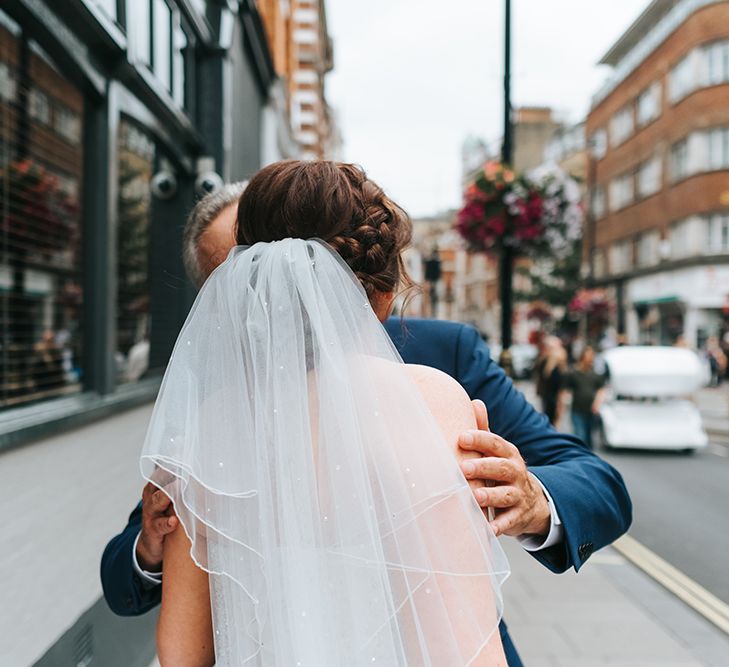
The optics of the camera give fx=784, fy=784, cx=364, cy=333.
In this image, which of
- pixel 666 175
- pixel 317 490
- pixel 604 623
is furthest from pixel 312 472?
pixel 666 175

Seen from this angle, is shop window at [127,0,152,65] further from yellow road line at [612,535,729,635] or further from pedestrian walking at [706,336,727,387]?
pedestrian walking at [706,336,727,387]

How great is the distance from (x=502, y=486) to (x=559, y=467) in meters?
0.35

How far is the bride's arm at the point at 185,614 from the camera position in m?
1.32

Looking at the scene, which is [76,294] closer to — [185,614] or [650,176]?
[185,614]

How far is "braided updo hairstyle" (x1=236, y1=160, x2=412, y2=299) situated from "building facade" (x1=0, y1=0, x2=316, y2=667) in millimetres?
679

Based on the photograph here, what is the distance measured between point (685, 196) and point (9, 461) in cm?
3302

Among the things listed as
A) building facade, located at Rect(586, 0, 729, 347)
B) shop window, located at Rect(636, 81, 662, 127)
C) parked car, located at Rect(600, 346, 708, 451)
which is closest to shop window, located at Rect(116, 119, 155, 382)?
→ parked car, located at Rect(600, 346, 708, 451)

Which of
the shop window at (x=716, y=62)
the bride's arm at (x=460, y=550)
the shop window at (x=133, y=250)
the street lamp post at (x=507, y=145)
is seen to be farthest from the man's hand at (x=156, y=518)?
the shop window at (x=716, y=62)

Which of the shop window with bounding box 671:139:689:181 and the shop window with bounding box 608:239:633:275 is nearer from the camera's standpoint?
the shop window with bounding box 671:139:689:181

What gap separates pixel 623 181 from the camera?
1550 inches

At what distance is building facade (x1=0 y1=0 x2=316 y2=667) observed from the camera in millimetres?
3207

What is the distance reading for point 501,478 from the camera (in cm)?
134

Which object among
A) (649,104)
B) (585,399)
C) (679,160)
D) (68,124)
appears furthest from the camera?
(649,104)

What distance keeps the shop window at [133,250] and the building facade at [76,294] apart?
17mm
